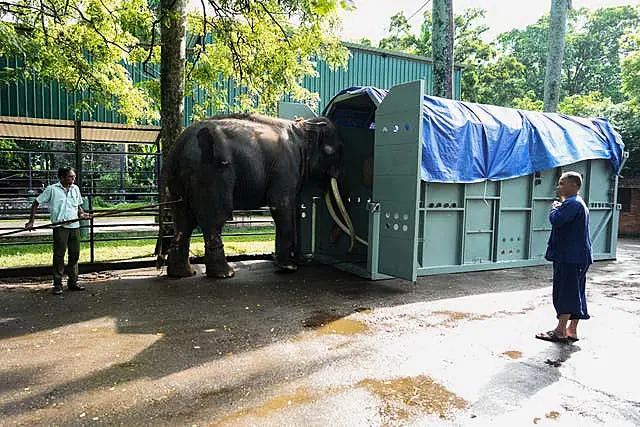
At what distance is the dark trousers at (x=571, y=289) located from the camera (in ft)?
15.8

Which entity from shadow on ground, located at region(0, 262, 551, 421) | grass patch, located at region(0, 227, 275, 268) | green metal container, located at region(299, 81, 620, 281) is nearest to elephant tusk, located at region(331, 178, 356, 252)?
green metal container, located at region(299, 81, 620, 281)

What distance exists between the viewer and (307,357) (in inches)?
174

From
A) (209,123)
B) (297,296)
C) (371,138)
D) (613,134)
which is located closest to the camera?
(297,296)

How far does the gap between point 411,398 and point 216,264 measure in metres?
4.67

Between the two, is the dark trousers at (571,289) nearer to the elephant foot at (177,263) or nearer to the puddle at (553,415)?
the puddle at (553,415)

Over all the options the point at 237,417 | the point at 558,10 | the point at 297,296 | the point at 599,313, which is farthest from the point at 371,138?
the point at 558,10

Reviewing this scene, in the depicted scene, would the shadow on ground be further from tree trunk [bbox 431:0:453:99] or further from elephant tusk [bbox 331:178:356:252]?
tree trunk [bbox 431:0:453:99]

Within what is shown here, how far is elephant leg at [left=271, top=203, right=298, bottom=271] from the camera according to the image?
8039 millimetres

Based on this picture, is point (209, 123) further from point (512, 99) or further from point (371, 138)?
point (512, 99)

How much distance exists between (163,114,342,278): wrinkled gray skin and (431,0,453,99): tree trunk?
5.51 meters

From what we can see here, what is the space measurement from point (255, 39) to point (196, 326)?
25.3ft

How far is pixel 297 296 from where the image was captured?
22.1ft

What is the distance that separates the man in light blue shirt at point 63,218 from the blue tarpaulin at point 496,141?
4.75 meters

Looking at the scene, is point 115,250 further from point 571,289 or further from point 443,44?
point 443,44
